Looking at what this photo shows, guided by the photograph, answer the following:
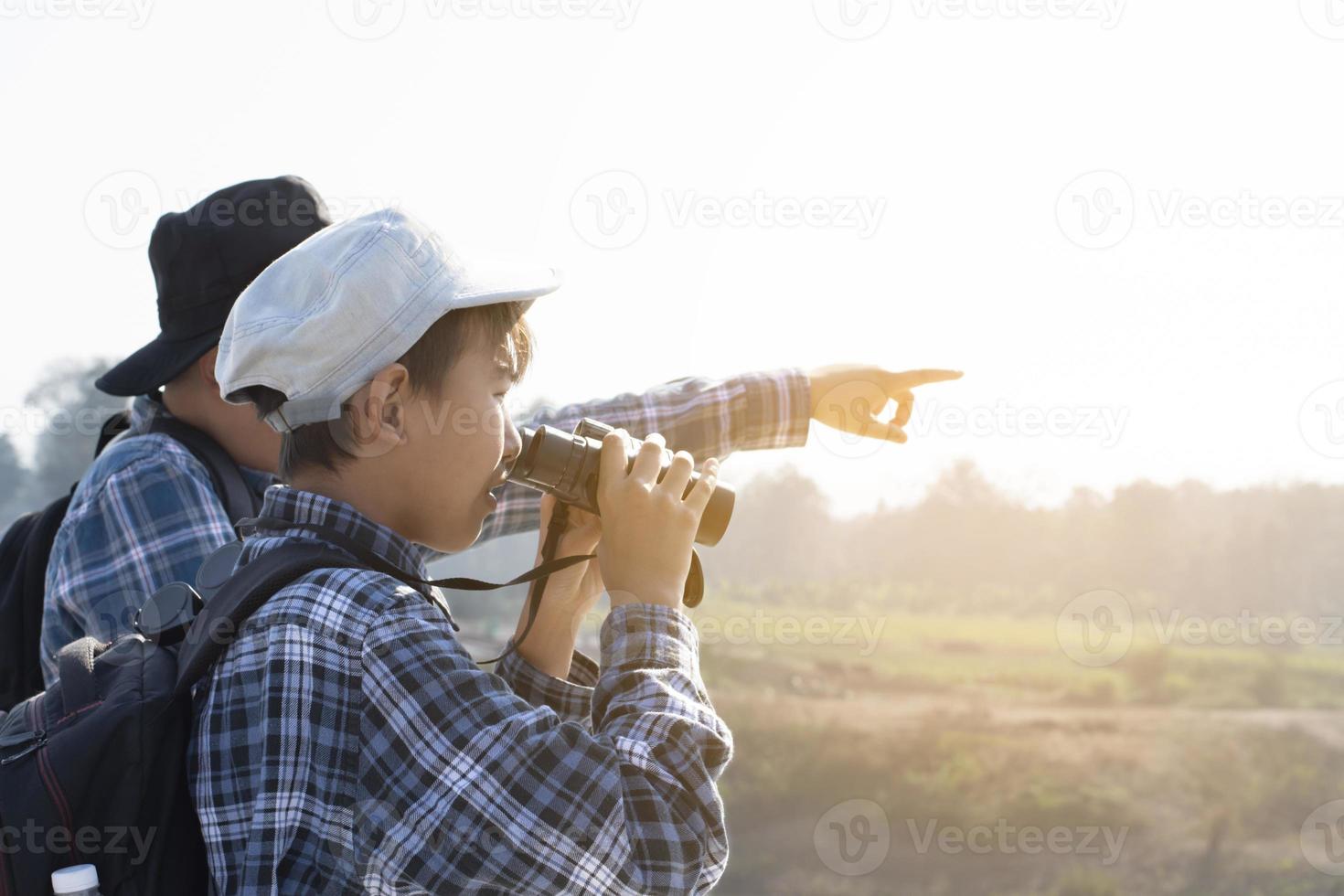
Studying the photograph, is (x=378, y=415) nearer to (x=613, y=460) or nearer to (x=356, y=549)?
(x=356, y=549)

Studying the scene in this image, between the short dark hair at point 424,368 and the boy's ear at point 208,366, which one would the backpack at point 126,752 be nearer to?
the short dark hair at point 424,368

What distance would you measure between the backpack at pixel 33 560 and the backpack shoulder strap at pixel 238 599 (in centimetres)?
56

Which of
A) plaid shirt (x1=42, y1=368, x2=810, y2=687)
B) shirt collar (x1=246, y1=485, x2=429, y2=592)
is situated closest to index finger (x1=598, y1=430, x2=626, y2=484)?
shirt collar (x1=246, y1=485, x2=429, y2=592)

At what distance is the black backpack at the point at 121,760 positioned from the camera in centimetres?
101

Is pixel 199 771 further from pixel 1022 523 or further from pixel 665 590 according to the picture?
pixel 1022 523

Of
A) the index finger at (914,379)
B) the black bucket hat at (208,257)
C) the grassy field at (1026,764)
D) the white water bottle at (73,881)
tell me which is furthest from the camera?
the grassy field at (1026,764)

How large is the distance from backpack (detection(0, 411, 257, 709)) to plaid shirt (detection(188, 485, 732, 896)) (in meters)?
0.63

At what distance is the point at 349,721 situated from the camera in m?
1.06

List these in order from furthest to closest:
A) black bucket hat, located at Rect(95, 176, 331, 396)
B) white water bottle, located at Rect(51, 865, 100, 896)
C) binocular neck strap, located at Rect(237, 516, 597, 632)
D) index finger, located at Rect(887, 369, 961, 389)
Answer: index finger, located at Rect(887, 369, 961, 389) < black bucket hat, located at Rect(95, 176, 331, 396) < binocular neck strap, located at Rect(237, 516, 597, 632) < white water bottle, located at Rect(51, 865, 100, 896)

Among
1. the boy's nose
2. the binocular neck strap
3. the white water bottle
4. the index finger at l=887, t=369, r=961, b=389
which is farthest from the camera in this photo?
the index finger at l=887, t=369, r=961, b=389

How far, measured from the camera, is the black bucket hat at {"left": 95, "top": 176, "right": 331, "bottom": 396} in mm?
1771

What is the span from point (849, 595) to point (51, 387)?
3940 mm

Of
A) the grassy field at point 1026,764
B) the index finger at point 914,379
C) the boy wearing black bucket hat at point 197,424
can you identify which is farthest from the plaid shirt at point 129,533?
the grassy field at point 1026,764

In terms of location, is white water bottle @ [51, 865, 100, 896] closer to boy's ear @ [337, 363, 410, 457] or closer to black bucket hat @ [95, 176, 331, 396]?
boy's ear @ [337, 363, 410, 457]
